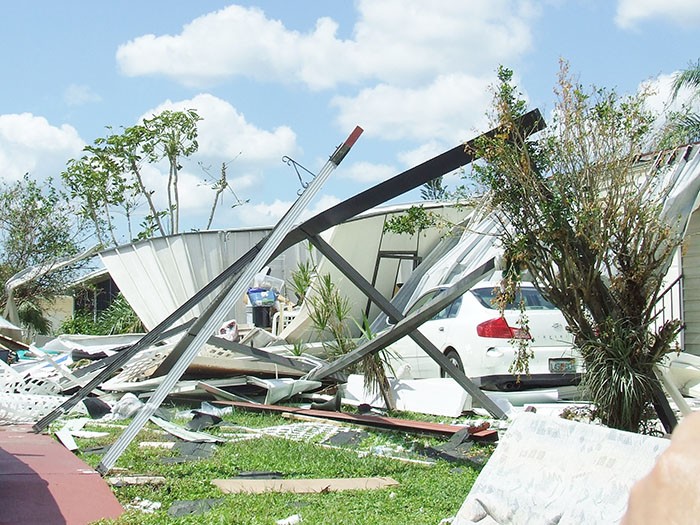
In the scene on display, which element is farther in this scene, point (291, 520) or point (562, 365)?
point (562, 365)

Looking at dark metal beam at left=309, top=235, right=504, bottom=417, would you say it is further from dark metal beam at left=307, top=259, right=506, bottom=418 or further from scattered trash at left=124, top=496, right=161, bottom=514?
scattered trash at left=124, top=496, right=161, bottom=514

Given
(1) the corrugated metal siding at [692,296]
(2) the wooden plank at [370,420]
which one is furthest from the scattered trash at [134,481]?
(1) the corrugated metal siding at [692,296]

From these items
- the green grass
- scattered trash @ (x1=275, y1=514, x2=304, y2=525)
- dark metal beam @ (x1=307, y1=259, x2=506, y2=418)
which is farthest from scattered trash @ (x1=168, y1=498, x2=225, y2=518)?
dark metal beam @ (x1=307, y1=259, x2=506, y2=418)

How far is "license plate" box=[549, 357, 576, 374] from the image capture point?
9688 mm

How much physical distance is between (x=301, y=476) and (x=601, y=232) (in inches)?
117

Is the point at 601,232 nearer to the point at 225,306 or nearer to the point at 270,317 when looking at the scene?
the point at 225,306

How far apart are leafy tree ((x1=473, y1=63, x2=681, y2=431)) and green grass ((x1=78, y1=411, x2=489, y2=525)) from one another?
1413 mm

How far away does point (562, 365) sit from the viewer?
971cm

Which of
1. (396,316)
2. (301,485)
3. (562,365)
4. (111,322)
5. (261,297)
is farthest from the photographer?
(111,322)

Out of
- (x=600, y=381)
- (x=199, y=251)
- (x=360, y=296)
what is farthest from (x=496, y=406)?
(x=199, y=251)

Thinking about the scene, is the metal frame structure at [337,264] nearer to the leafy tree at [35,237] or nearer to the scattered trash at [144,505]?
the scattered trash at [144,505]

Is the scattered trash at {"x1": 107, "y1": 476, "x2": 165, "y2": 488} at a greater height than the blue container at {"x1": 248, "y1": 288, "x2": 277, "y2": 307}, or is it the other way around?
the blue container at {"x1": 248, "y1": 288, "x2": 277, "y2": 307}

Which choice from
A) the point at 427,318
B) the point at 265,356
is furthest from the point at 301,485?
the point at 265,356

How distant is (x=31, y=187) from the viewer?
87.8 ft
